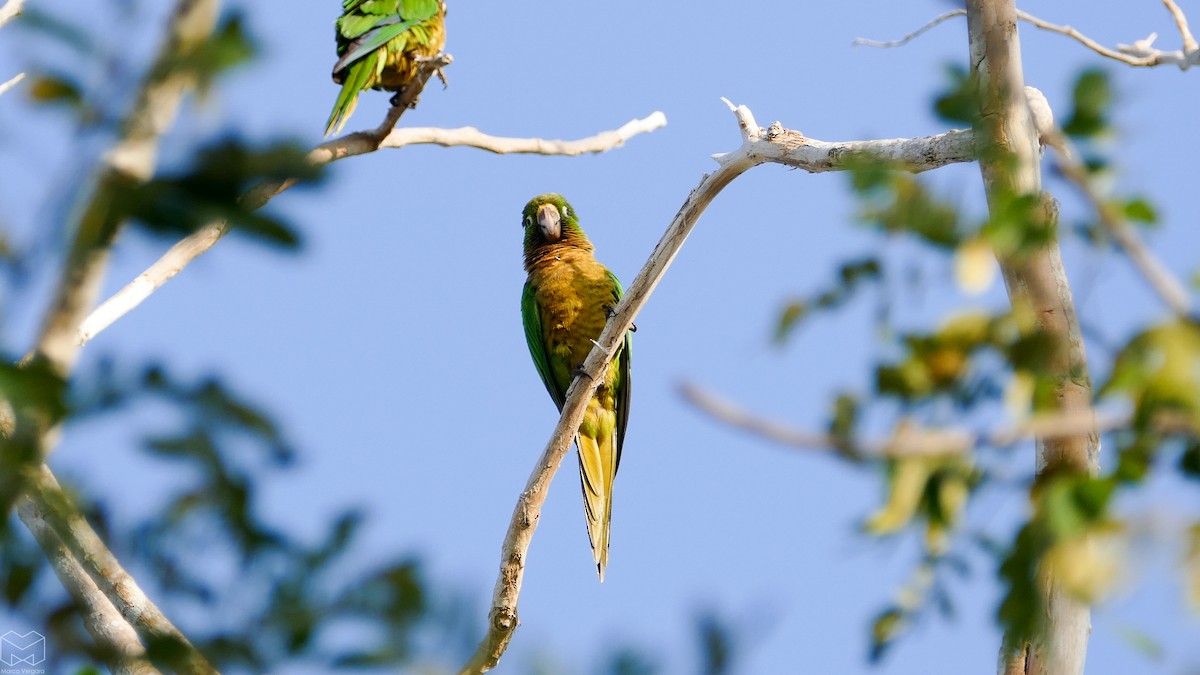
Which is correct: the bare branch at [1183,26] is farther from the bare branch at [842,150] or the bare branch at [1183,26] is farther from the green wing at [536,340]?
the green wing at [536,340]

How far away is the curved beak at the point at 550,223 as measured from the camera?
609cm

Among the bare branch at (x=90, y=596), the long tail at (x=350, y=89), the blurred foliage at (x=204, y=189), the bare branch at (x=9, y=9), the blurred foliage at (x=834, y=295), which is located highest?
the bare branch at (x=9, y=9)

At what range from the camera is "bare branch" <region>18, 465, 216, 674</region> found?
1.00 m

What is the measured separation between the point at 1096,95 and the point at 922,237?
22 centimetres

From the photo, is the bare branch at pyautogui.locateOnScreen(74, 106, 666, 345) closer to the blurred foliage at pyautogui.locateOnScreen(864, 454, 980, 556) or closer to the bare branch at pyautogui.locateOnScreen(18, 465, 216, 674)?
the bare branch at pyautogui.locateOnScreen(18, 465, 216, 674)

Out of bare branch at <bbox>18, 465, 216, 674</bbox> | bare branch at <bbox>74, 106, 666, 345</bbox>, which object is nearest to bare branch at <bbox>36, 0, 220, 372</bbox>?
bare branch at <bbox>18, 465, 216, 674</bbox>

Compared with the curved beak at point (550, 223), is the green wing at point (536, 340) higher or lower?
lower

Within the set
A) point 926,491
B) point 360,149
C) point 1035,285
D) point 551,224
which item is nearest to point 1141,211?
point 926,491

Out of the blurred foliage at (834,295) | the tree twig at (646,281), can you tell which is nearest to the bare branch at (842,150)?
the tree twig at (646,281)

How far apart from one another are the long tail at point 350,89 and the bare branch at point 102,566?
2023 mm

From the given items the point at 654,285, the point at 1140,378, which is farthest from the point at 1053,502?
the point at 654,285

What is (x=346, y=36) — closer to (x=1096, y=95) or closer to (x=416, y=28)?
Result: (x=416, y=28)

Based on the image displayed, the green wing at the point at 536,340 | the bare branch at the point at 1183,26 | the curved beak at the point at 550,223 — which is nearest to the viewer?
the bare branch at the point at 1183,26

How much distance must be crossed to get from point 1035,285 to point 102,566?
203 cm
